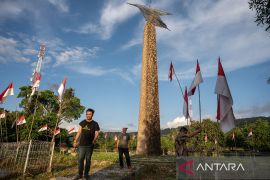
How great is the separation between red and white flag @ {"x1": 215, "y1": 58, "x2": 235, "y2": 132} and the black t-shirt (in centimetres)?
337

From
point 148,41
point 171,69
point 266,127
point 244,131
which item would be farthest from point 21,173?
point 244,131

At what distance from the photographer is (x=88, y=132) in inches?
241

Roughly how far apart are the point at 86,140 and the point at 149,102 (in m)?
11.0

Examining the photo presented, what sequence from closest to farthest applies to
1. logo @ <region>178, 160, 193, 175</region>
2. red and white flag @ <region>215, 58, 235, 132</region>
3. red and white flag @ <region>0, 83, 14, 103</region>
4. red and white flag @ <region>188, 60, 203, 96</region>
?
logo @ <region>178, 160, 193, 175</region>, red and white flag @ <region>215, 58, 235, 132</region>, red and white flag @ <region>188, 60, 203, 96</region>, red and white flag @ <region>0, 83, 14, 103</region>

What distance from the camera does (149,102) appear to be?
16.8 metres

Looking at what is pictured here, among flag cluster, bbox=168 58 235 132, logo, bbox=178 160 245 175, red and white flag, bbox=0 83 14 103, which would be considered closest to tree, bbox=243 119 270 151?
flag cluster, bbox=168 58 235 132

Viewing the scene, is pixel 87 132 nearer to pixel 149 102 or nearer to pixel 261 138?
pixel 149 102

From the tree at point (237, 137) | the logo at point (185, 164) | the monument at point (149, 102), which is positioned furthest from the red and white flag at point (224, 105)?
the tree at point (237, 137)

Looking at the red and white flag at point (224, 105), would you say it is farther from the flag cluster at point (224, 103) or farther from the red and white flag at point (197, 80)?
the red and white flag at point (197, 80)

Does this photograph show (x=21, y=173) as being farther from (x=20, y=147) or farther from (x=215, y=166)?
(x=215, y=166)

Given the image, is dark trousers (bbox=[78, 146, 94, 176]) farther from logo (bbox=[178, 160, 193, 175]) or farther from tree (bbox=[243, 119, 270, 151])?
tree (bbox=[243, 119, 270, 151])

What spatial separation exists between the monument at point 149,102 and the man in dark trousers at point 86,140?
10421 millimetres

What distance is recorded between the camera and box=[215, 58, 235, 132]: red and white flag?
260 inches

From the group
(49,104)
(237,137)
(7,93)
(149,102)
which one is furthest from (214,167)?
(237,137)
